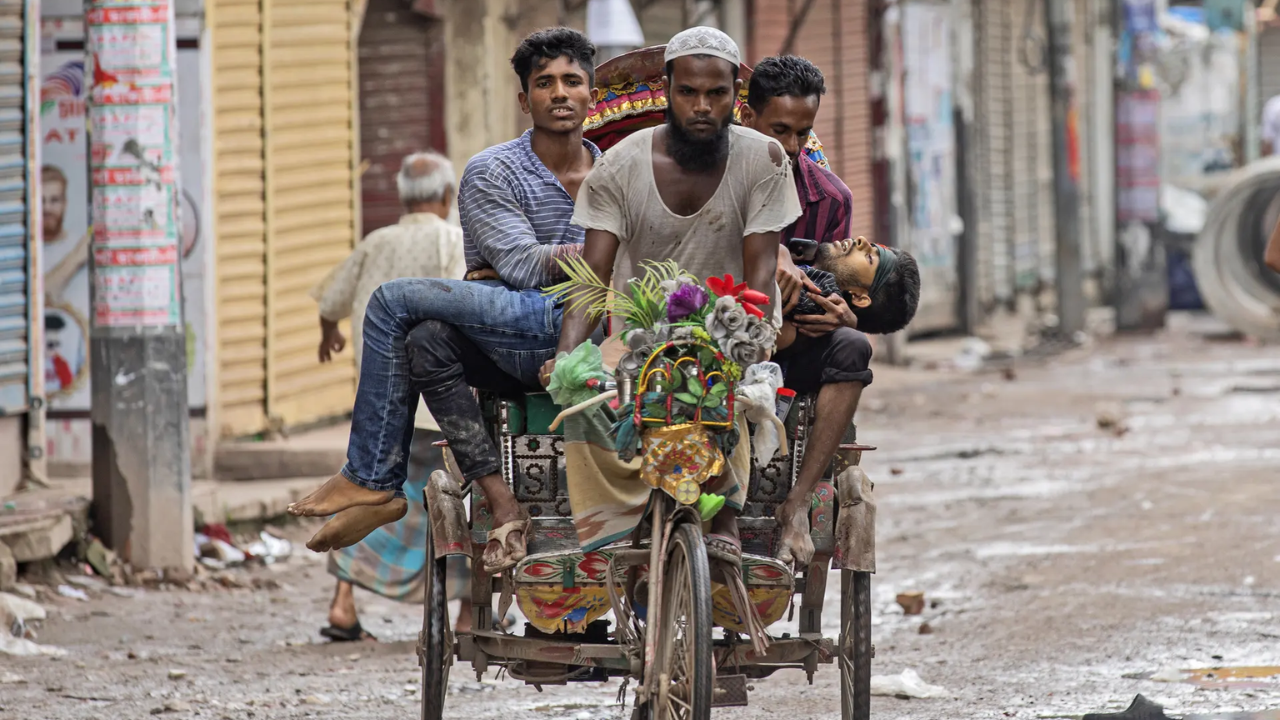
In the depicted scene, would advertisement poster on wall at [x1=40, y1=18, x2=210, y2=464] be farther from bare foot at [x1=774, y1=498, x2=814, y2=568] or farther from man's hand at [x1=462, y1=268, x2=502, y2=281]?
bare foot at [x1=774, y1=498, x2=814, y2=568]

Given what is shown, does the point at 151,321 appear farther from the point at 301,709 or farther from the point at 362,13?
the point at 362,13

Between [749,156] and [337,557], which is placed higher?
[749,156]

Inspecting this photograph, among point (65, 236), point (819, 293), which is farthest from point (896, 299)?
point (65, 236)

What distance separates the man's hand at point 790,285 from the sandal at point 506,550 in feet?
2.90

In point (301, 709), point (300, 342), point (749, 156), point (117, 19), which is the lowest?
point (301, 709)

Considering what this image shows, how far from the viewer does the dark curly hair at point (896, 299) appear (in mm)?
5363

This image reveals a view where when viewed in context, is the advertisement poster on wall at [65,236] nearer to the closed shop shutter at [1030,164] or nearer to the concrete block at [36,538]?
the concrete block at [36,538]

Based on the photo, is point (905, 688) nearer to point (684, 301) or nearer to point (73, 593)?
point (684, 301)

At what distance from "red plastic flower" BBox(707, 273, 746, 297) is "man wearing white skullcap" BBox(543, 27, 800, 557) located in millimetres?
139

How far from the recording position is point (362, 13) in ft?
41.9

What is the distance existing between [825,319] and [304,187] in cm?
759

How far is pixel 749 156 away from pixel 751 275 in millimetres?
298

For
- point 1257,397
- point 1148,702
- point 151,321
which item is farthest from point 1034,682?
point 1257,397

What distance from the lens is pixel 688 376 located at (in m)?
4.70
